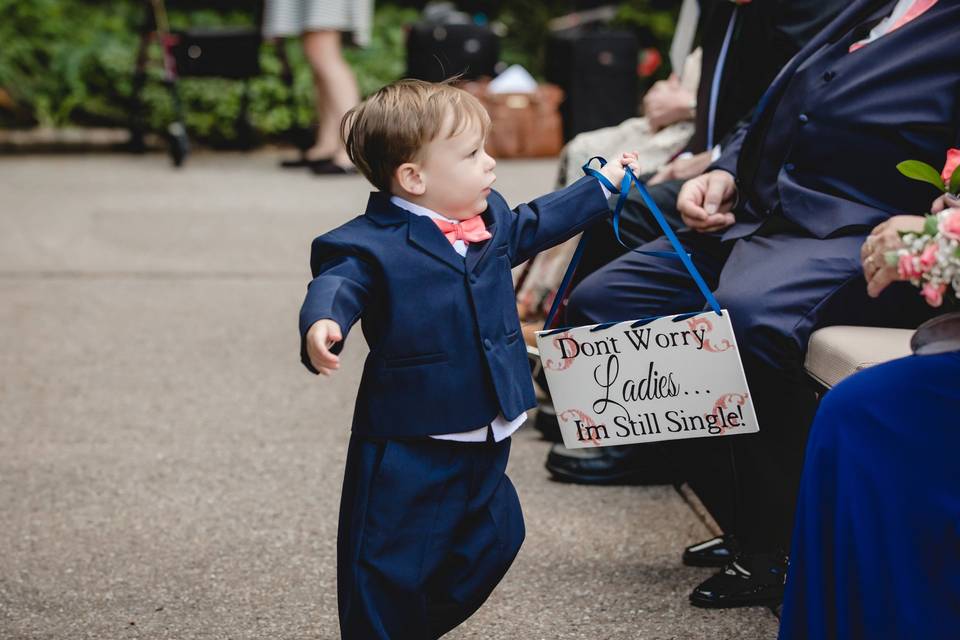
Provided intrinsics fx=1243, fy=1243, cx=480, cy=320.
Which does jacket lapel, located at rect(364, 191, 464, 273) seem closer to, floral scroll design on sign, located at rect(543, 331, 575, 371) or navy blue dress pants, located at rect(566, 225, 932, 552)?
floral scroll design on sign, located at rect(543, 331, 575, 371)

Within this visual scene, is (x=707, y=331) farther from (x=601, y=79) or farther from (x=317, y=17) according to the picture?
(x=601, y=79)

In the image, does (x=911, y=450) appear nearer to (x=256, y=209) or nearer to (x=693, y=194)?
(x=693, y=194)

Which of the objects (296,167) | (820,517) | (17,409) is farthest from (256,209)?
(820,517)

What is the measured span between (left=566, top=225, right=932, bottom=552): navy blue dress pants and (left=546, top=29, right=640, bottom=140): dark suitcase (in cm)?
511

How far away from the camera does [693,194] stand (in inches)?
121

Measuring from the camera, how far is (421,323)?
2.17 m

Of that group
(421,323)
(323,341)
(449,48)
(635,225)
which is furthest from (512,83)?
(323,341)

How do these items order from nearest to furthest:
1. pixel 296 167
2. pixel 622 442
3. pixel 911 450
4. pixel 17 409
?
1. pixel 911 450
2. pixel 622 442
3. pixel 17 409
4. pixel 296 167

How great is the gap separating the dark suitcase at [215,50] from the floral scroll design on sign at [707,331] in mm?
6663

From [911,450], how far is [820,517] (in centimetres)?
20

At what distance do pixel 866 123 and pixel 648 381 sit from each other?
0.81m

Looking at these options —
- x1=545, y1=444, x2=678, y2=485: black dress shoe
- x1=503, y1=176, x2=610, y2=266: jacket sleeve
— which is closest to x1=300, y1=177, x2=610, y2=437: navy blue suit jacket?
x1=503, y1=176, x2=610, y2=266: jacket sleeve

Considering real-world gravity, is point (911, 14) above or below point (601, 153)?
above

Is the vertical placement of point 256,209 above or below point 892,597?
below
